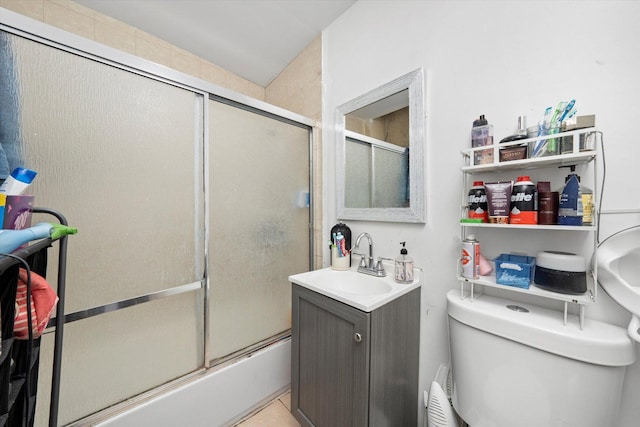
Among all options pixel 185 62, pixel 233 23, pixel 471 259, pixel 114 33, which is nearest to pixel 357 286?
pixel 471 259

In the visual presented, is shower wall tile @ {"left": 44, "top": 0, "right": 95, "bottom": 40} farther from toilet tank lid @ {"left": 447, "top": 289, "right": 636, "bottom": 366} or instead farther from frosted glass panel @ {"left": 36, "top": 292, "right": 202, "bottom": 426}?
toilet tank lid @ {"left": 447, "top": 289, "right": 636, "bottom": 366}

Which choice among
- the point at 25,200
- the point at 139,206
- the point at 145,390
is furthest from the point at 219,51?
the point at 145,390

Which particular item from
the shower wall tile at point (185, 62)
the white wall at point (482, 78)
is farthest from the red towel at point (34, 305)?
the shower wall tile at point (185, 62)

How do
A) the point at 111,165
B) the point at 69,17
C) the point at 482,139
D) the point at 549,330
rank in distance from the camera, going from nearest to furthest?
the point at 549,330 < the point at 482,139 < the point at 111,165 < the point at 69,17

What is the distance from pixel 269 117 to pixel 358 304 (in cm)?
117

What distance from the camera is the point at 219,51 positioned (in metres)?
1.74

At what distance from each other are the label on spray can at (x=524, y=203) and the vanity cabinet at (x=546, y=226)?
0.02 meters

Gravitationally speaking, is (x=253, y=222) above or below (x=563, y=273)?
above

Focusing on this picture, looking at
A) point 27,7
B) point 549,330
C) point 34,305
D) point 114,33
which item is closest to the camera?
point 34,305

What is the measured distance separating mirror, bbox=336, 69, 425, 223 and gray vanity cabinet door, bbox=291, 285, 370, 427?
21.2 inches

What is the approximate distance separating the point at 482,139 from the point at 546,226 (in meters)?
0.36

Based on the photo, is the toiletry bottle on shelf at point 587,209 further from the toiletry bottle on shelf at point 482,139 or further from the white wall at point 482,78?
the toiletry bottle on shelf at point 482,139

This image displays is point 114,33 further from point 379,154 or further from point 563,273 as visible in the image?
point 563,273

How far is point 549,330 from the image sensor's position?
66 centimetres
